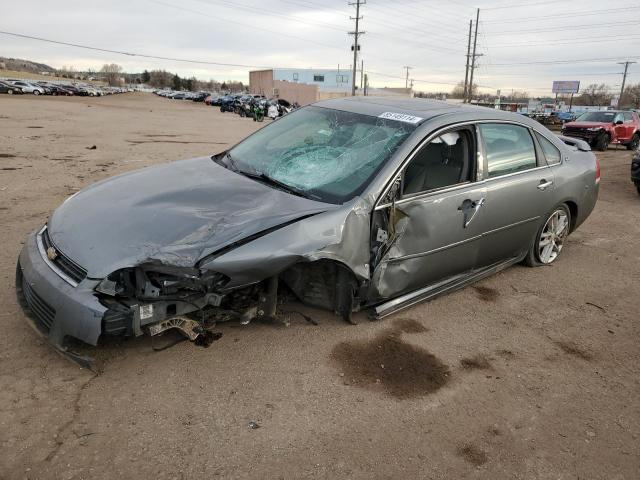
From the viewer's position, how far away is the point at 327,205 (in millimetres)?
3162

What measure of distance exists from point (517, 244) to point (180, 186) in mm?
3088

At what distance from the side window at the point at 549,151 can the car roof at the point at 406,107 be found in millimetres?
432

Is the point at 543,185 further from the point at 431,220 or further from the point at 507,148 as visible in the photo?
the point at 431,220

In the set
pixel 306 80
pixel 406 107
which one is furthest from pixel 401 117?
pixel 306 80

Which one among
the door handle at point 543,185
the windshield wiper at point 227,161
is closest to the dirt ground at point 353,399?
the door handle at point 543,185

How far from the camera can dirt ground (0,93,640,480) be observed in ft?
7.51

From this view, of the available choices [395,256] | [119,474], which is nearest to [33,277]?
[119,474]

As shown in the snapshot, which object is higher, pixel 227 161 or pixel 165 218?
pixel 227 161

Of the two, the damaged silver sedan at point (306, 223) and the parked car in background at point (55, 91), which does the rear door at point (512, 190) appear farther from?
the parked car in background at point (55, 91)

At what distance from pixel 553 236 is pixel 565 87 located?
92.8m

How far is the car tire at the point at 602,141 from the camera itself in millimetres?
18250

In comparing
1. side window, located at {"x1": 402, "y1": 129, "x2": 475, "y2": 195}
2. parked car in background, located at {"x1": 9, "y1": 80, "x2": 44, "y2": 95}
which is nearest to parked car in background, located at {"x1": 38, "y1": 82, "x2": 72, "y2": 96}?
parked car in background, located at {"x1": 9, "y1": 80, "x2": 44, "y2": 95}

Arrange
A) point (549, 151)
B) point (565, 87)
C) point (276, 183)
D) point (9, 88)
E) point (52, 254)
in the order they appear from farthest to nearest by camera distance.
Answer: point (565, 87), point (9, 88), point (549, 151), point (276, 183), point (52, 254)

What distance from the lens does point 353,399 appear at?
277 centimetres
